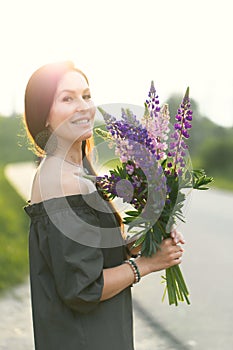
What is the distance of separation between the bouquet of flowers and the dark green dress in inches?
3.8

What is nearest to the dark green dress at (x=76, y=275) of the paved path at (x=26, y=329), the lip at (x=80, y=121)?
the lip at (x=80, y=121)

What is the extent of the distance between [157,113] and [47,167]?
444 millimetres

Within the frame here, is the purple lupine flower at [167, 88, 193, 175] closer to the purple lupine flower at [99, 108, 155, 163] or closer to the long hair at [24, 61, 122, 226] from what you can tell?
the purple lupine flower at [99, 108, 155, 163]

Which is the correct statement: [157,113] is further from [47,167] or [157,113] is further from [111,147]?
[47,167]

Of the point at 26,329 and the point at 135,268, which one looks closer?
the point at 135,268

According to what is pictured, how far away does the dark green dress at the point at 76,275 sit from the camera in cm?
236

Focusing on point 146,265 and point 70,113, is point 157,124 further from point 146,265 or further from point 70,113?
point 146,265

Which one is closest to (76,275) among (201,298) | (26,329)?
(26,329)

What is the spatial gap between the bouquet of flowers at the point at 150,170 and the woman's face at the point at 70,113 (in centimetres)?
7

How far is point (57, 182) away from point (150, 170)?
→ 33 centimetres

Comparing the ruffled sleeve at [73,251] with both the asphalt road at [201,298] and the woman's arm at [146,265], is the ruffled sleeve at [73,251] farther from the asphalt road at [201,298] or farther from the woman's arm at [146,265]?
the asphalt road at [201,298]

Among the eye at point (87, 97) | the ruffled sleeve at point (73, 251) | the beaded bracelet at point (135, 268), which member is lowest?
the beaded bracelet at point (135, 268)

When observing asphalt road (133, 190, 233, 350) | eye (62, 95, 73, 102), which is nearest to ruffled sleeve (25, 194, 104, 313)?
eye (62, 95, 73, 102)

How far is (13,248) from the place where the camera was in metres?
9.02
